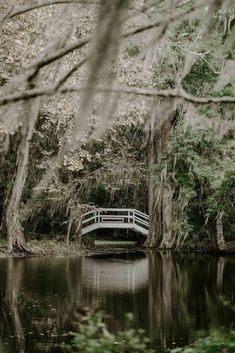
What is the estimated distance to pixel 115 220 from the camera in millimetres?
30672

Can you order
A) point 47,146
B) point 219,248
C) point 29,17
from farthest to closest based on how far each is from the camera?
point 219,248 → point 47,146 → point 29,17

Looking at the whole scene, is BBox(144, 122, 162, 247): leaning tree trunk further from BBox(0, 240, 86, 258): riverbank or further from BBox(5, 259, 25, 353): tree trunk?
BBox(5, 259, 25, 353): tree trunk

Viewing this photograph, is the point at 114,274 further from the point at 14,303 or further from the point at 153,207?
the point at 153,207

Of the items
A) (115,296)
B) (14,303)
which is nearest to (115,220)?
(115,296)

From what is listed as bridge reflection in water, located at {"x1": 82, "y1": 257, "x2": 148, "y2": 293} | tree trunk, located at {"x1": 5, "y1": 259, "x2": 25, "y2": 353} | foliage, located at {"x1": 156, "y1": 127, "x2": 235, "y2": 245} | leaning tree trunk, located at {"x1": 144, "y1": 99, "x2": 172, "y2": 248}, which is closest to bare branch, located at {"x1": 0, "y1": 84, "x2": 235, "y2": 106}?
tree trunk, located at {"x1": 5, "y1": 259, "x2": 25, "y2": 353}

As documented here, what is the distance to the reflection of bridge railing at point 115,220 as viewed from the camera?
28.5 metres

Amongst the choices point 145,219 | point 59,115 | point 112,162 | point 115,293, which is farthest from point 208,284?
point 145,219

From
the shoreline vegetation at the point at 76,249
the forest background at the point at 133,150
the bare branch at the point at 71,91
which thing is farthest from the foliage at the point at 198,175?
the bare branch at the point at 71,91

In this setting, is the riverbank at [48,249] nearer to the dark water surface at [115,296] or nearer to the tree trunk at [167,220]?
the dark water surface at [115,296]

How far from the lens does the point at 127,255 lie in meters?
25.3

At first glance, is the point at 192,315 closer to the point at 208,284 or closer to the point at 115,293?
the point at 115,293

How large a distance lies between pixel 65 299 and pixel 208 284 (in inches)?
183

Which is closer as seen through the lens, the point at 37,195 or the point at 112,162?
the point at 37,195

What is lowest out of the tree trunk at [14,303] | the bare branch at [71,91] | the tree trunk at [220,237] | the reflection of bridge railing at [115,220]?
the tree trunk at [14,303]
